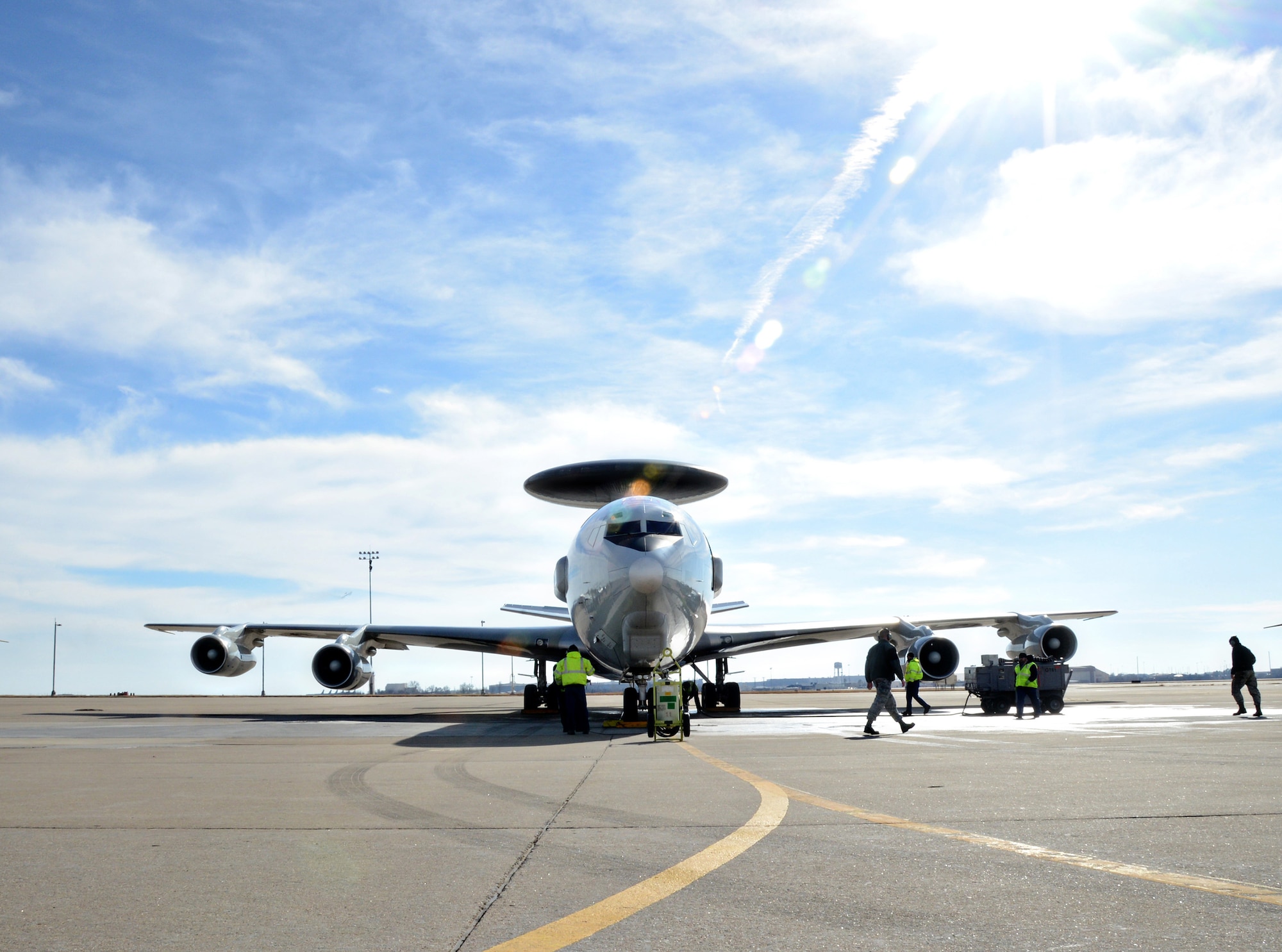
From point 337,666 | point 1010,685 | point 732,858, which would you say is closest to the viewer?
point 732,858

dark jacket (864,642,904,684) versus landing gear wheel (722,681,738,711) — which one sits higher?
dark jacket (864,642,904,684)

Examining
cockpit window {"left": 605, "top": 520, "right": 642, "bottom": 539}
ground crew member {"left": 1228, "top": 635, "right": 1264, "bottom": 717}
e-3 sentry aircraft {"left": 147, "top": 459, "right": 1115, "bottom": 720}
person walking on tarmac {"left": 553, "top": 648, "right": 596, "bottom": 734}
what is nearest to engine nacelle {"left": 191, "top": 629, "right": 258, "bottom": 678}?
e-3 sentry aircraft {"left": 147, "top": 459, "right": 1115, "bottom": 720}

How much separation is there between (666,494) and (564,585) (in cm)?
933

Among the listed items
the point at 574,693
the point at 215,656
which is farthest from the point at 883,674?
the point at 215,656

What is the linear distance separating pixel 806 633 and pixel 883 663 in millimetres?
11991

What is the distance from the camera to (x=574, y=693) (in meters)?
16.6

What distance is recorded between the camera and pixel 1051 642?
94.2 feet

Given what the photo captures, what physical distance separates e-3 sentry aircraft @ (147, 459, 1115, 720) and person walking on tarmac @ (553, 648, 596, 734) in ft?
5.24

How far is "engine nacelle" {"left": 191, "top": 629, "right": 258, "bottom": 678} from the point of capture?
2772cm

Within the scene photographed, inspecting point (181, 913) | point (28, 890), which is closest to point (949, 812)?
point (181, 913)

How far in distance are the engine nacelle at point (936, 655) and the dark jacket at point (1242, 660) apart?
906 centimetres

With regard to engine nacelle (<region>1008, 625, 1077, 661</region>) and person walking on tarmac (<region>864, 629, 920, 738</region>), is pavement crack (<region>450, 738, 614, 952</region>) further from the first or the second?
engine nacelle (<region>1008, 625, 1077, 661</region>)

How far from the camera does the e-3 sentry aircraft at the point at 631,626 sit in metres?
19.0

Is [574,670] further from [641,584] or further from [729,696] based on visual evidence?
[729,696]
